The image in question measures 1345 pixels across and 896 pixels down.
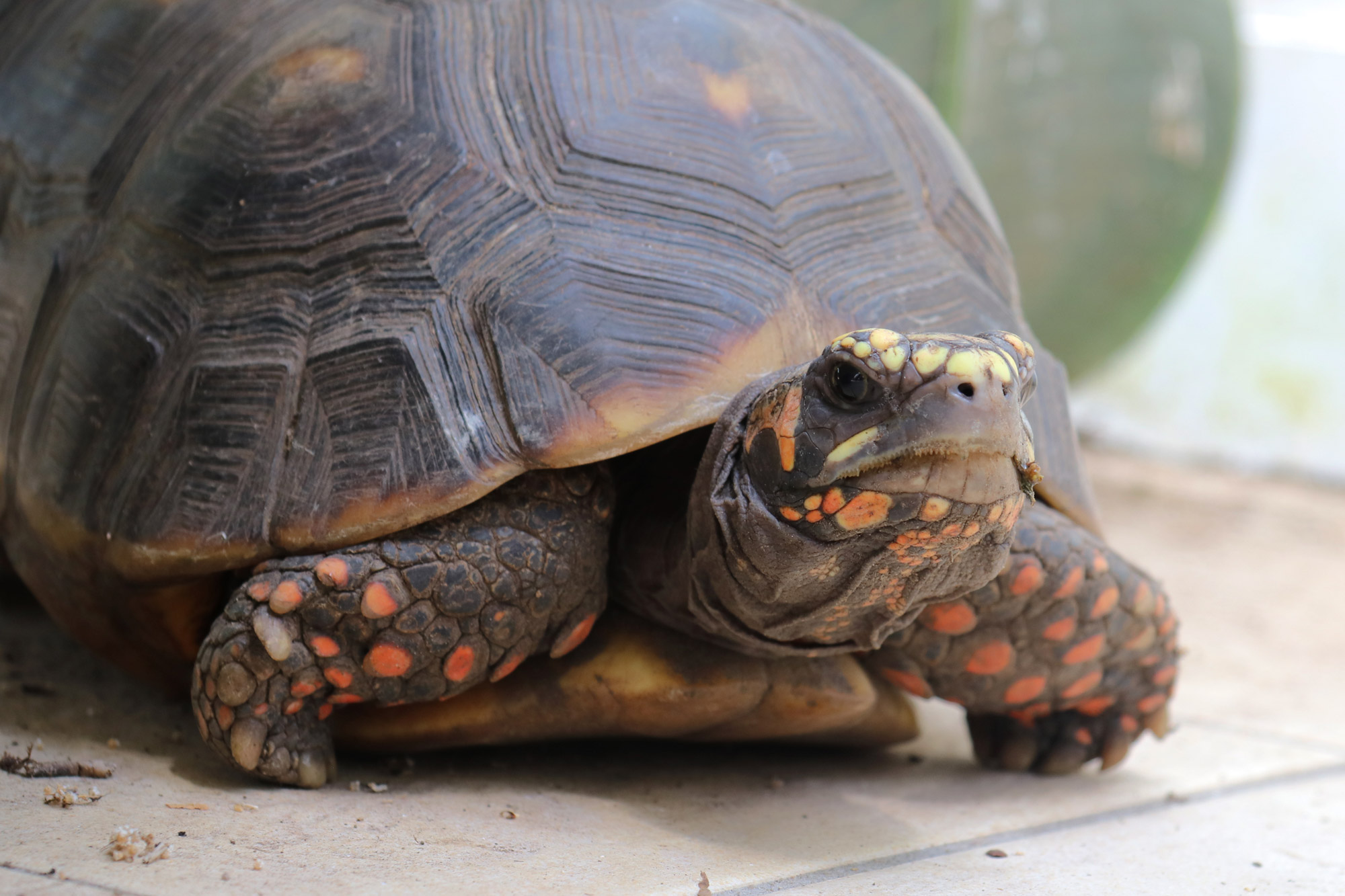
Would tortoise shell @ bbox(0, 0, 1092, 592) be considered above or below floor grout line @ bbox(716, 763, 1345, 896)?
above

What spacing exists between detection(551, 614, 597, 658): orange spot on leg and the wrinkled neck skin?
0.56ft

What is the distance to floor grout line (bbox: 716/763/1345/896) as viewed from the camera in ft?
6.90

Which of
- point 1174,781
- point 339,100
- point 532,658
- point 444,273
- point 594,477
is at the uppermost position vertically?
point 339,100

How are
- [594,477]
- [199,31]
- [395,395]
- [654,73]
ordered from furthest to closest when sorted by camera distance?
1. [199,31]
2. [654,73]
3. [594,477]
4. [395,395]

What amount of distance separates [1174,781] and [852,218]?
163 centimetres

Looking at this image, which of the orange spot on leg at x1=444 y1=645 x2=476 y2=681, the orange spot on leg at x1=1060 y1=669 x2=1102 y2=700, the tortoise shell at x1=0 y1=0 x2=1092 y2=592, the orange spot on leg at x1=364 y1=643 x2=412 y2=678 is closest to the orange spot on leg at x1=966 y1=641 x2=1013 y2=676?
the orange spot on leg at x1=1060 y1=669 x2=1102 y2=700

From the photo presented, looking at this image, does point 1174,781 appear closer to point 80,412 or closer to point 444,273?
point 444,273

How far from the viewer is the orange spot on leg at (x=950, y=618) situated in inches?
103

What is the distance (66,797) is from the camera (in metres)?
2.12

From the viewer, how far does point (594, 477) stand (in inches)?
99.7

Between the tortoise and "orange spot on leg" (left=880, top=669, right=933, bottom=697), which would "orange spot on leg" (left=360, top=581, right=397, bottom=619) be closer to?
the tortoise

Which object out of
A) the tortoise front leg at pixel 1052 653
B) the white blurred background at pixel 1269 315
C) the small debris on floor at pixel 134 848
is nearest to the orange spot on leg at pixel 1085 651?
the tortoise front leg at pixel 1052 653

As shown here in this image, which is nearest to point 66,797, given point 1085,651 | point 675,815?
point 675,815

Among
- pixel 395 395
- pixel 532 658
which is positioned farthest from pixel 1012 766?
pixel 395 395
